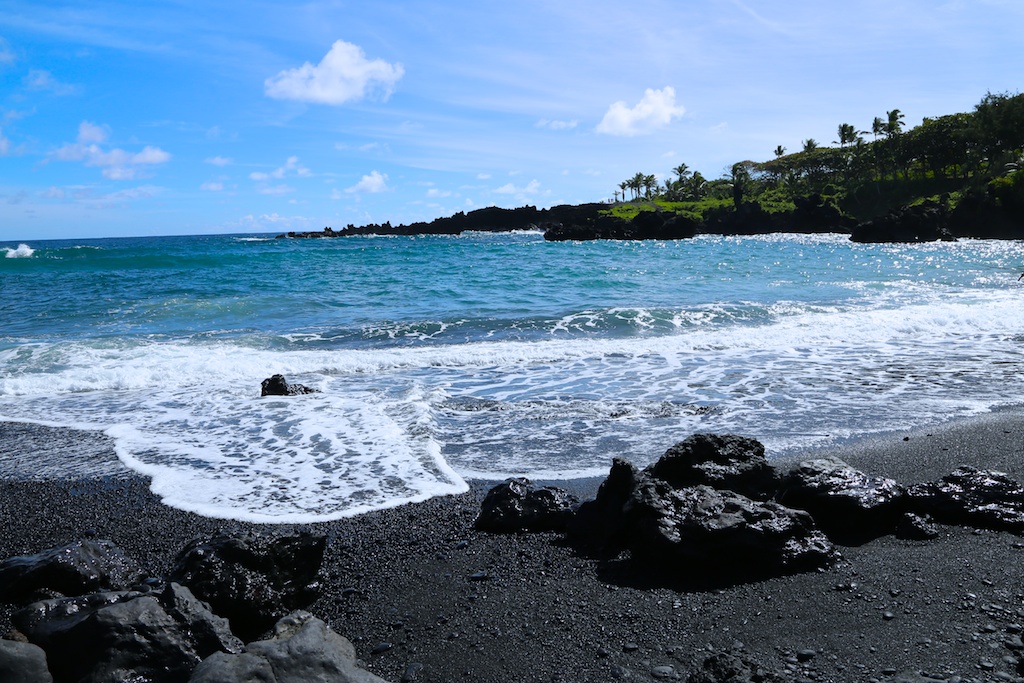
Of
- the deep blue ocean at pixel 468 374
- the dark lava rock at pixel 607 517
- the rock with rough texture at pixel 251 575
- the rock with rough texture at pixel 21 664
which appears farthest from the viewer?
the deep blue ocean at pixel 468 374

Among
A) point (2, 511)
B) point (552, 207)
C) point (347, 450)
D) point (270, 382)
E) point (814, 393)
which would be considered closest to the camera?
point (2, 511)

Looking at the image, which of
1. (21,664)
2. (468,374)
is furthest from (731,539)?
(468,374)

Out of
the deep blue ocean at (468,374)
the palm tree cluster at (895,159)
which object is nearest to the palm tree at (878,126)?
the palm tree cluster at (895,159)

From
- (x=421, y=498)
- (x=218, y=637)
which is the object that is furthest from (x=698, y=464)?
(x=218, y=637)

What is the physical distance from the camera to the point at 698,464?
19.6 feet

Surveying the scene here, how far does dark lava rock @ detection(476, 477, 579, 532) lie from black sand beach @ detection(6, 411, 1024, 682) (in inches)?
4.7

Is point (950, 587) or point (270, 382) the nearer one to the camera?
point (950, 587)

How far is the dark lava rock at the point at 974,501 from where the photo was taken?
5.28 metres

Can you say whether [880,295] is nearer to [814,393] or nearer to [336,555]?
[814,393]

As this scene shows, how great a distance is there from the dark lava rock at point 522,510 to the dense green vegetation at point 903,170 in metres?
71.7

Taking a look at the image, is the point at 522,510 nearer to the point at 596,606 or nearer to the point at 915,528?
the point at 596,606

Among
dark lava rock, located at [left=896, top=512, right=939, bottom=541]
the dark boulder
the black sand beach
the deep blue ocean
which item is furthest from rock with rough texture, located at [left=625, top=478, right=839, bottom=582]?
the dark boulder

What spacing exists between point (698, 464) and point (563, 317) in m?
13.8

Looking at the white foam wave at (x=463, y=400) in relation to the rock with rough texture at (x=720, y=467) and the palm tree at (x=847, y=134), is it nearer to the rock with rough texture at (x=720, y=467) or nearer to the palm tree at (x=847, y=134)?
the rock with rough texture at (x=720, y=467)
